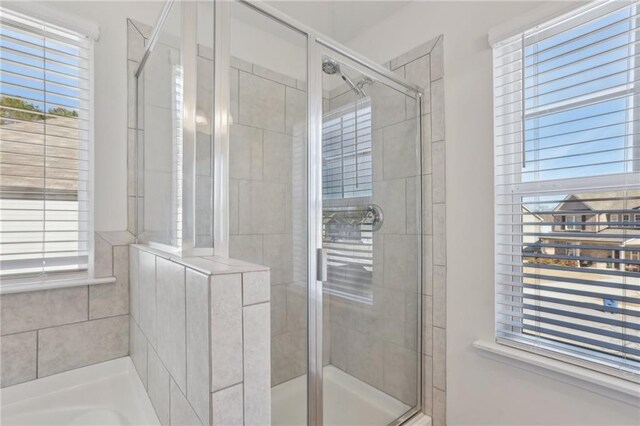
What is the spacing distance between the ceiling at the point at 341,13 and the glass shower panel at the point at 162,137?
0.91 m

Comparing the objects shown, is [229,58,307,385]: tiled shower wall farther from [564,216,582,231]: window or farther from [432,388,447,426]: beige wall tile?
[564,216,582,231]: window

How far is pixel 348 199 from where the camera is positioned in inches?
51.4

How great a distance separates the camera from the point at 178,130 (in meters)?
0.93

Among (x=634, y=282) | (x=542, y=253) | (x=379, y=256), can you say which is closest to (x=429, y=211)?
(x=379, y=256)

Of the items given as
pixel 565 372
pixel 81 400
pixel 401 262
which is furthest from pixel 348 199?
pixel 81 400

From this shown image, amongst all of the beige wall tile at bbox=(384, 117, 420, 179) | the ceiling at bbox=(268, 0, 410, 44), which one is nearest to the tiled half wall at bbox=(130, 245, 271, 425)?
the beige wall tile at bbox=(384, 117, 420, 179)

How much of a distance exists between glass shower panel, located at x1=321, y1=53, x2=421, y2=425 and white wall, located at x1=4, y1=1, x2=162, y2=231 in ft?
3.14

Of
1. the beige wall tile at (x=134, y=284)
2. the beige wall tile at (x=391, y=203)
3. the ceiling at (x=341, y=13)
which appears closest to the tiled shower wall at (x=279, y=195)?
the beige wall tile at (x=391, y=203)

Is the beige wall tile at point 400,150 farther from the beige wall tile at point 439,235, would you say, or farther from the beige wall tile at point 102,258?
the beige wall tile at point 102,258

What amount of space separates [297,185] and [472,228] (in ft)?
2.85

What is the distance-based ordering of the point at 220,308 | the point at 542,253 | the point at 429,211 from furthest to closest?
the point at 429,211
the point at 542,253
the point at 220,308

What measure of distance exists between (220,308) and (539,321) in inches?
50.1

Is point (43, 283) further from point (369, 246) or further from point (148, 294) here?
point (369, 246)

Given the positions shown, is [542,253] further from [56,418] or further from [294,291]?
Result: [56,418]
